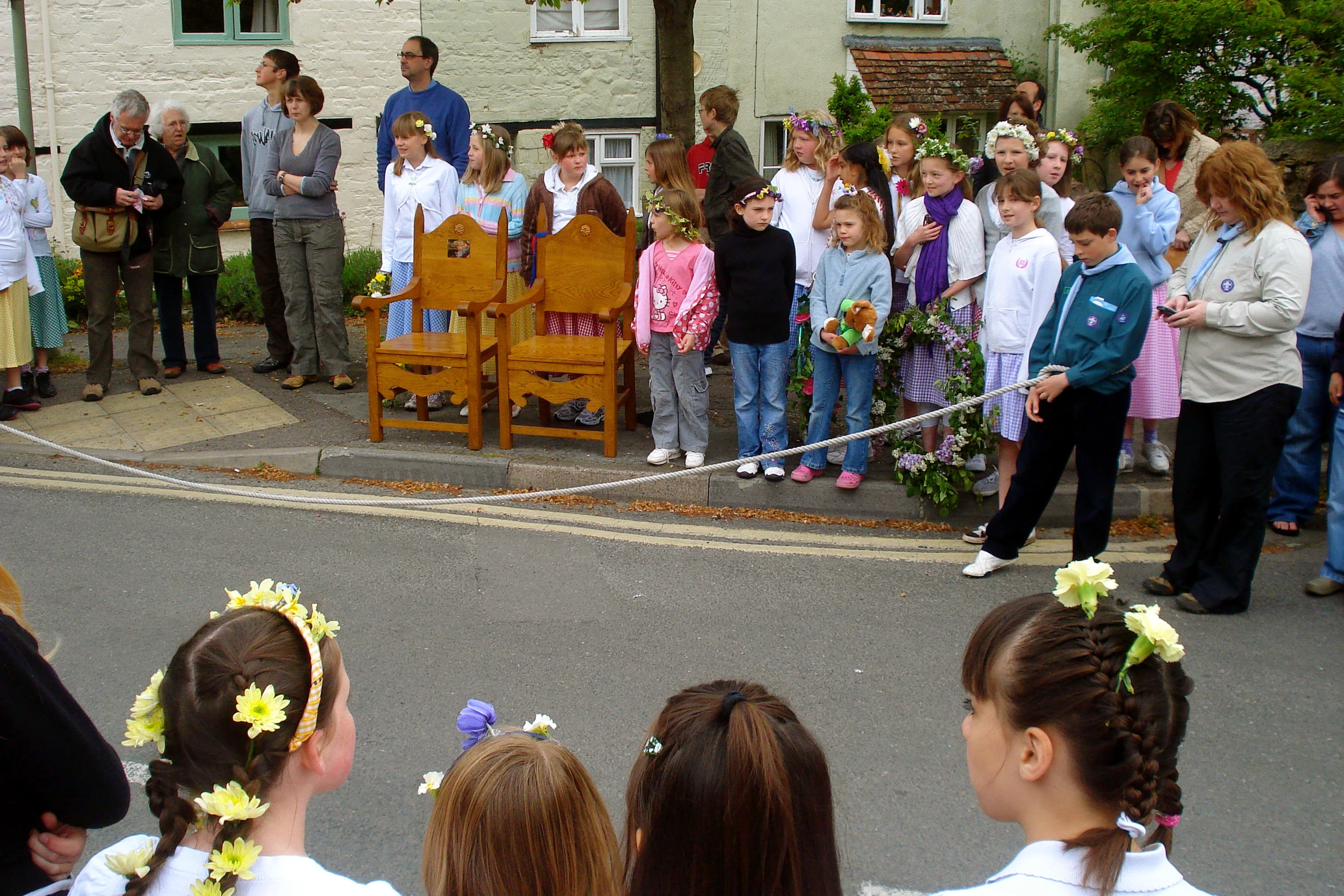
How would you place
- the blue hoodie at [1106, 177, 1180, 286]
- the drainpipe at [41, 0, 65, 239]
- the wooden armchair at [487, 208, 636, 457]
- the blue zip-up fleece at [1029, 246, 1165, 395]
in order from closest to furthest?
1. the blue zip-up fleece at [1029, 246, 1165, 395]
2. the blue hoodie at [1106, 177, 1180, 286]
3. the wooden armchair at [487, 208, 636, 457]
4. the drainpipe at [41, 0, 65, 239]

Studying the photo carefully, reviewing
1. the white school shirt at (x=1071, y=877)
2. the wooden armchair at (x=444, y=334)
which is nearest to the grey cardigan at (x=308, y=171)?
the wooden armchair at (x=444, y=334)

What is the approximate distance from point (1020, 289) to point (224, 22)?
12308mm

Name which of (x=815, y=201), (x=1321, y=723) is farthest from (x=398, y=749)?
(x=815, y=201)

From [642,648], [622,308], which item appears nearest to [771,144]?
[622,308]

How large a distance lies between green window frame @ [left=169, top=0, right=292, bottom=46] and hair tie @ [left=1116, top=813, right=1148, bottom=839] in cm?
1533

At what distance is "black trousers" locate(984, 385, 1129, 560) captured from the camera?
5.64m

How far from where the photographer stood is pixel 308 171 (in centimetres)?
911

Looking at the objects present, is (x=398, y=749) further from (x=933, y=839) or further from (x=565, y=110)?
(x=565, y=110)

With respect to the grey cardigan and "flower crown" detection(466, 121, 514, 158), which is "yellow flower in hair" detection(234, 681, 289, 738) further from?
the grey cardigan

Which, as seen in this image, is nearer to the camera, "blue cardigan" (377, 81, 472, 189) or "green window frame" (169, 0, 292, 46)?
"blue cardigan" (377, 81, 472, 189)

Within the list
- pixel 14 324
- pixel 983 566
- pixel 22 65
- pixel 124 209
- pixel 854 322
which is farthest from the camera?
pixel 22 65

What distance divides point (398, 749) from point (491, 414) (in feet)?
14.8

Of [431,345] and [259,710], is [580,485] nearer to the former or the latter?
[431,345]

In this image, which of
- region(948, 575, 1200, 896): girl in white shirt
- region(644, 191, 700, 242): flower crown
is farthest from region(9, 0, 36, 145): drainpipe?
region(948, 575, 1200, 896): girl in white shirt
